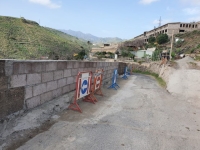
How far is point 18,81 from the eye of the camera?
398cm

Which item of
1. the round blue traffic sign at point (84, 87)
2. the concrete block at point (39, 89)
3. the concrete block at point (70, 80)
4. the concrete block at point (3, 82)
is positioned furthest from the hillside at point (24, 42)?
the concrete block at point (3, 82)

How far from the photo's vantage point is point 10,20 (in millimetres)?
59406

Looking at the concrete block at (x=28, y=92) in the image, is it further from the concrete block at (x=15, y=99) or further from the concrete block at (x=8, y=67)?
the concrete block at (x=8, y=67)

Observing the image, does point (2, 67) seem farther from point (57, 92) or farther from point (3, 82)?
point (57, 92)

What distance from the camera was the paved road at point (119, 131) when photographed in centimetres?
356

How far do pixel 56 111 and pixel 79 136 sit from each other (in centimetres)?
160

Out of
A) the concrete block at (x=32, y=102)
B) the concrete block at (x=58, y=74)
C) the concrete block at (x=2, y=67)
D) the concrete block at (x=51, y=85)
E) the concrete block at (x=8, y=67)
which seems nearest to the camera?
the concrete block at (x=2, y=67)

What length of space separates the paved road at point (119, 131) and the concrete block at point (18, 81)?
1.23 m

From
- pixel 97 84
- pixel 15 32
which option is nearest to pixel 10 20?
pixel 15 32

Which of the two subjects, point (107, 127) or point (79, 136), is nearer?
point (79, 136)

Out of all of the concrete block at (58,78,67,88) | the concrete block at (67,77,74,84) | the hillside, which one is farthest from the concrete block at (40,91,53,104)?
the hillside

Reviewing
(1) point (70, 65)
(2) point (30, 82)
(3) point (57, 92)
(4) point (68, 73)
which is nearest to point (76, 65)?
(1) point (70, 65)

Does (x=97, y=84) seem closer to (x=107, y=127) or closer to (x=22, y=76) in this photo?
(x=107, y=127)

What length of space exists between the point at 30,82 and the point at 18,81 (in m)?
0.43
